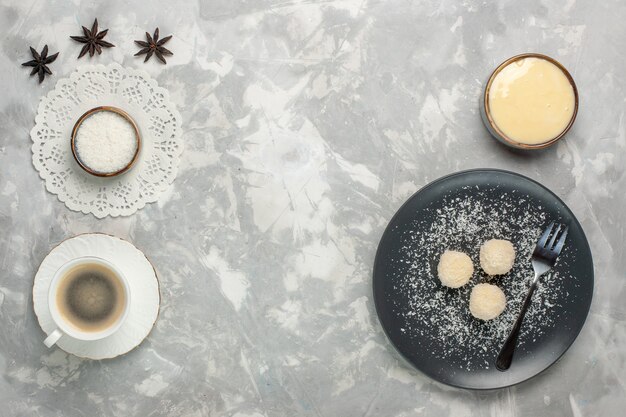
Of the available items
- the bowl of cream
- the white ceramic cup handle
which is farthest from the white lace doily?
the bowl of cream

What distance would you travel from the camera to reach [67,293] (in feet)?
3.96

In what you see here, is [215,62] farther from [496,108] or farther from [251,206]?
[496,108]

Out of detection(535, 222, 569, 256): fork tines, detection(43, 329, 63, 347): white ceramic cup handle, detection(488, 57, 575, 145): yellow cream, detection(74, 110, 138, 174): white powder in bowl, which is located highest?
detection(74, 110, 138, 174): white powder in bowl

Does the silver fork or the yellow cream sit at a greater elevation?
the yellow cream

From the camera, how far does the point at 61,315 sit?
1.19m

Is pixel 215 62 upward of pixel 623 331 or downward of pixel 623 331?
upward

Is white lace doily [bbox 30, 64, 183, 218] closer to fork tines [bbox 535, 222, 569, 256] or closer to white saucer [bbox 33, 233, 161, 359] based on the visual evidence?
white saucer [bbox 33, 233, 161, 359]

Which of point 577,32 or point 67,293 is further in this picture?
point 577,32

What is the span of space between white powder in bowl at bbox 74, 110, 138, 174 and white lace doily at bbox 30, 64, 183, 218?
41mm

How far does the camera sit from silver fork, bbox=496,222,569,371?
122cm

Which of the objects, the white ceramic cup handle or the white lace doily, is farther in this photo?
the white lace doily

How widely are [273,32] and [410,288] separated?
0.62 m

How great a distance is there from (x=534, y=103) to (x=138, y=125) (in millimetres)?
829

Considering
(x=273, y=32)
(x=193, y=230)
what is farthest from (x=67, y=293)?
(x=273, y=32)
